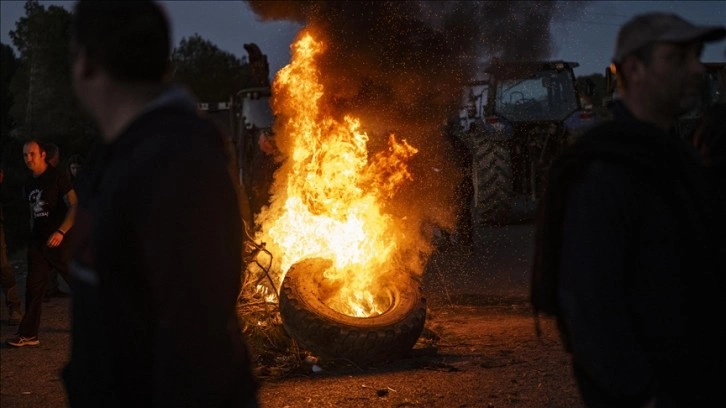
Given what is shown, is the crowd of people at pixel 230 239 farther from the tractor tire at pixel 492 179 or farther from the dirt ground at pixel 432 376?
the tractor tire at pixel 492 179

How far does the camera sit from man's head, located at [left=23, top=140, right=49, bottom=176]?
754 centimetres

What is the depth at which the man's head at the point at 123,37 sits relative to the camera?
5.67 feet

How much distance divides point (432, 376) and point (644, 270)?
11.9 feet

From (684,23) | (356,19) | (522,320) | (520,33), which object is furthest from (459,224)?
(684,23)

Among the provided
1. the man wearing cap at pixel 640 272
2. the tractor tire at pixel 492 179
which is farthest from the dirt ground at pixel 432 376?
the tractor tire at pixel 492 179

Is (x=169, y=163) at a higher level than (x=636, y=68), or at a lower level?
lower

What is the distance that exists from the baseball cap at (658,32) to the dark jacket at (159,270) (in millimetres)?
1212

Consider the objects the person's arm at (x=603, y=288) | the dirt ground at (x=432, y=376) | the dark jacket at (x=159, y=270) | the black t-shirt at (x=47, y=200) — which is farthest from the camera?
the black t-shirt at (x=47, y=200)

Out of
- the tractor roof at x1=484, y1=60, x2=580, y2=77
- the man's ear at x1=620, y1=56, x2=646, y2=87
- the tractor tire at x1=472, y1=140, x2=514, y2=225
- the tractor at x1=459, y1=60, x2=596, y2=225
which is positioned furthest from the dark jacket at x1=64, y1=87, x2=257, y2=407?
the tractor tire at x1=472, y1=140, x2=514, y2=225

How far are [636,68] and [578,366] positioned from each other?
862mm

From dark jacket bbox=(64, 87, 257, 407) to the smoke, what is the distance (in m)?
6.45

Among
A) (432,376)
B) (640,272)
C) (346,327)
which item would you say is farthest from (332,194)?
(640,272)

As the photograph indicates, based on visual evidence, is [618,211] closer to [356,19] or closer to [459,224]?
[356,19]

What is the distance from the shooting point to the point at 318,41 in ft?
28.5
